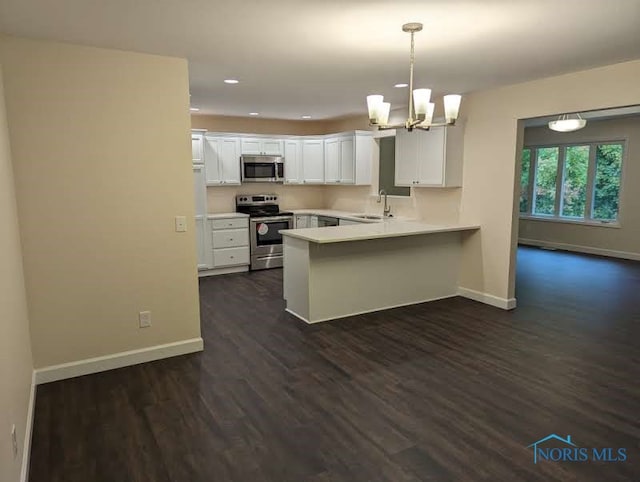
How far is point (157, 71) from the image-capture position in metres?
3.40

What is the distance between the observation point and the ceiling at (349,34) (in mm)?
2463

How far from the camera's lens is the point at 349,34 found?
9.66ft

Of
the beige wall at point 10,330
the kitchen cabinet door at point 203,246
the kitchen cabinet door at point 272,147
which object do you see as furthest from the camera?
the kitchen cabinet door at point 272,147

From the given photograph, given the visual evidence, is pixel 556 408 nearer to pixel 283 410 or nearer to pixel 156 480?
pixel 283 410

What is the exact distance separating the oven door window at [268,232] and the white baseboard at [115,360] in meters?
3.28

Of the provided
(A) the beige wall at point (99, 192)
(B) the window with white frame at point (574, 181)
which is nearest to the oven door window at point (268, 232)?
(A) the beige wall at point (99, 192)

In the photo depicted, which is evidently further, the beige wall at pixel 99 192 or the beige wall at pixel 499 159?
the beige wall at pixel 499 159

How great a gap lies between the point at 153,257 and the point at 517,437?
Answer: 2.92 meters

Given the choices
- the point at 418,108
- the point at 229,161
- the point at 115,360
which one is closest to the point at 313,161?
the point at 229,161

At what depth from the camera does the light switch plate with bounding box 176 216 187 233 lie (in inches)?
142

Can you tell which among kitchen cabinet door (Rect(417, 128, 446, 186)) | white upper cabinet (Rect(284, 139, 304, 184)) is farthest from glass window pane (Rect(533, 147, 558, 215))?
white upper cabinet (Rect(284, 139, 304, 184))

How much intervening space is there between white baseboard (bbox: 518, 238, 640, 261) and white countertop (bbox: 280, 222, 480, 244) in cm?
474

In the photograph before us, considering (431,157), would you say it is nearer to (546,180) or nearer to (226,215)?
(226,215)

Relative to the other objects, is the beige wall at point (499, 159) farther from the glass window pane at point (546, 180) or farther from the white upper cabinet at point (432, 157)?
the glass window pane at point (546, 180)
